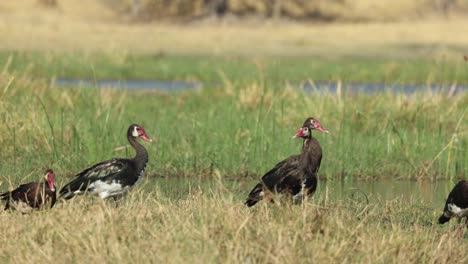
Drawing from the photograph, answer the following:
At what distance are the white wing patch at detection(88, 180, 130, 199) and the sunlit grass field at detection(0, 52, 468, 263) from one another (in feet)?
0.40

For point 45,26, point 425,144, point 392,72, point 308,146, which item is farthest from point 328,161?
point 45,26

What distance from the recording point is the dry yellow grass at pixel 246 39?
35469 mm

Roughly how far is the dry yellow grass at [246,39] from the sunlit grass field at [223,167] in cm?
962

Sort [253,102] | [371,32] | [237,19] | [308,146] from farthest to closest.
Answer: [237,19] → [371,32] → [253,102] → [308,146]

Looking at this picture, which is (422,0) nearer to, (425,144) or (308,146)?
(425,144)

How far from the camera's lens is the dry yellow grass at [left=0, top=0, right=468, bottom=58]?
116ft

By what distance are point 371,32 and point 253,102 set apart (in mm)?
26913

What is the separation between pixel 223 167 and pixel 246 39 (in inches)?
1053

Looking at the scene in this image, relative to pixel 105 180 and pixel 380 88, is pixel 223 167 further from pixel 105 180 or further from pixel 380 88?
pixel 380 88

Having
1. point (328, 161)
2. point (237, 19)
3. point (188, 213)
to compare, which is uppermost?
point (188, 213)

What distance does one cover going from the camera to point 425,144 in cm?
1406

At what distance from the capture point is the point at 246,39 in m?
39.6

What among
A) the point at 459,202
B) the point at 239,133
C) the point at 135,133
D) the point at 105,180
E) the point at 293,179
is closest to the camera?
the point at 459,202

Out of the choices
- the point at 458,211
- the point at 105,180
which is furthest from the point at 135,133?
the point at 458,211
